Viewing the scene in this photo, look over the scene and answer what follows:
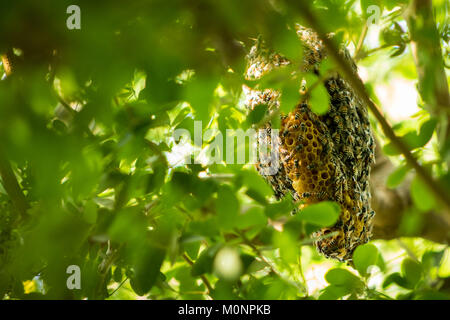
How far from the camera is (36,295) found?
427 mm

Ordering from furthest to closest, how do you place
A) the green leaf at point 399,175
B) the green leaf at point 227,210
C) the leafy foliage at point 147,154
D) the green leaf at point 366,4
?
1. the green leaf at point 366,4
2. the green leaf at point 399,175
3. the green leaf at point 227,210
4. the leafy foliage at point 147,154

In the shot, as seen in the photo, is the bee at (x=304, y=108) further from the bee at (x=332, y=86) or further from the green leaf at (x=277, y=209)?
the green leaf at (x=277, y=209)

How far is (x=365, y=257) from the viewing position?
47 centimetres

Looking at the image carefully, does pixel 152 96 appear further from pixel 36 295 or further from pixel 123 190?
pixel 36 295

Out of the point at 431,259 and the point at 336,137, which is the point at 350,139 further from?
the point at 431,259

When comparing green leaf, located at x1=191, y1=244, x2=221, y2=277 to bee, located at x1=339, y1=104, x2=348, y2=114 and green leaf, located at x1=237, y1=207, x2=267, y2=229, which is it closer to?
green leaf, located at x1=237, y1=207, x2=267, y2=229

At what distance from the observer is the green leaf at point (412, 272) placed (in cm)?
45

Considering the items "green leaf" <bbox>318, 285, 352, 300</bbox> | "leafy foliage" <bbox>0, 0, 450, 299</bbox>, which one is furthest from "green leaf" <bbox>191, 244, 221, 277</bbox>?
"green leaf" <bbox>318, 285, 352, 300</bbox>

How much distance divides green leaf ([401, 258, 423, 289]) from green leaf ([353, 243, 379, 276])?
0.11 feet

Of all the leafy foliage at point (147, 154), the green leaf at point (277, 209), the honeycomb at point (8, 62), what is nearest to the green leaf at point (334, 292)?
the leafy foliage at point (147, 154)

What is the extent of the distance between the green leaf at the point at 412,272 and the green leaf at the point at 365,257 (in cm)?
3

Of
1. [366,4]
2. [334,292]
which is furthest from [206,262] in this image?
[366,4]

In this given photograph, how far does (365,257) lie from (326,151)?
165 mm
